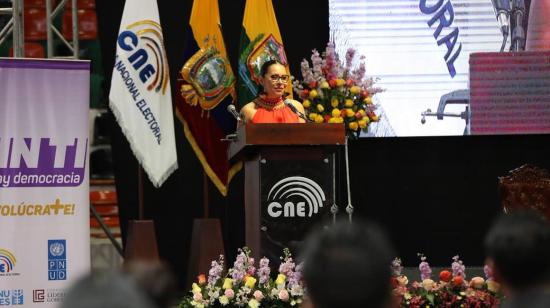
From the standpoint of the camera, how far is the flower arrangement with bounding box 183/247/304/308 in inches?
195

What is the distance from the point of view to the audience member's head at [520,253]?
6.79 feet

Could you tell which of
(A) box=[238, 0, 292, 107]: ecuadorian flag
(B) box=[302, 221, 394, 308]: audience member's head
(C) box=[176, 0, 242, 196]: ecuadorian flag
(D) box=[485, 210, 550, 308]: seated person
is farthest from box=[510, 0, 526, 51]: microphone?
(B) box=[302, 221, 394, 308]: audience member's head

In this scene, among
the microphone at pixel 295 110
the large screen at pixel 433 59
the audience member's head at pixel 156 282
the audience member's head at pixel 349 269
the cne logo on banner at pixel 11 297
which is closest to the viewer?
the audience member's head at pixel 349 269

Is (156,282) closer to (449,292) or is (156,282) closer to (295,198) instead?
(449,292)

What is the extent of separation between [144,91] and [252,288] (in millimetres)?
2330

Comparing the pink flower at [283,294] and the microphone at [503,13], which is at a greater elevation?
the microphone at [503,13]

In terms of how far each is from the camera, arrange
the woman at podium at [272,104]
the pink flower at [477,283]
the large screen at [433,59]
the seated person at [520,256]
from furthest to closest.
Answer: the large screen at [433,59], the woman at podium at [272,104], the pink flower at [477,283], the seated person at [520,256]

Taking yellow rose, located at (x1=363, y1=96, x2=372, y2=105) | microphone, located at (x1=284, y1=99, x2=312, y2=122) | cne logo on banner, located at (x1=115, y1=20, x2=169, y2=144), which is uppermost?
cne logo on banner, located at (x1=115, y1=20, x2=169, y2=144)

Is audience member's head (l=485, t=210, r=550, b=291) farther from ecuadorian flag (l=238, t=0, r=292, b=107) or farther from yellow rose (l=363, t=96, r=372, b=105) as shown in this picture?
ecuadorian flag (l=238, t=0, r=292, b=107)

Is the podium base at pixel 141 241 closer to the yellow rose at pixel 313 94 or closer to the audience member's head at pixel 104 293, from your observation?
the yellow rose at pixel 313 94

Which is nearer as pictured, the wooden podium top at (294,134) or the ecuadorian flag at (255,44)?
the wooden podium top at (294,134)

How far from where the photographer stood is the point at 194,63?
6973 mm

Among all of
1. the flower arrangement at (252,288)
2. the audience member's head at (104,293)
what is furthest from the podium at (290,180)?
the audience member's head at (104,293)

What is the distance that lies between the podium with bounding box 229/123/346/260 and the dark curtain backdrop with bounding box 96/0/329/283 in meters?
2.69
